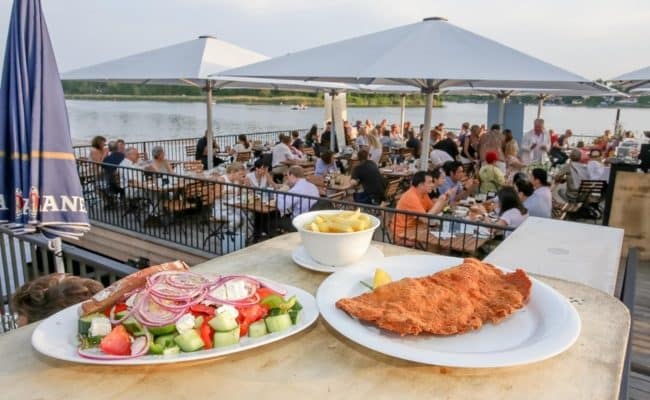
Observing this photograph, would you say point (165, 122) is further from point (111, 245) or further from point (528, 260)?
point (528, 260)

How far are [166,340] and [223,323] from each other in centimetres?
15

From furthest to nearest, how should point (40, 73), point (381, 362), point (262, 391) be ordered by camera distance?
point (40, 73)
point (381, 362)
point (262, 391)

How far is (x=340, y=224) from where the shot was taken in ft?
5.60

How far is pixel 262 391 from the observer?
3.51ft

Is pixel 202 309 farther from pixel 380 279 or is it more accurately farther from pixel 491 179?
pixel 491 179

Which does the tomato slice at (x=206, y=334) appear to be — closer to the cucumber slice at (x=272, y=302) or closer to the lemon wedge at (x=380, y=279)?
the cucumber slice at (x=272, y=302)

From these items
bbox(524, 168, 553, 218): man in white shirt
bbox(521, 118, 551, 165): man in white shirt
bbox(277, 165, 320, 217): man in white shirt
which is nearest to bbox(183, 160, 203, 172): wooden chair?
bbox(277, 165, 320, 217): man in white shirt

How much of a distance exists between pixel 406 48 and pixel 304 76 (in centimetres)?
136

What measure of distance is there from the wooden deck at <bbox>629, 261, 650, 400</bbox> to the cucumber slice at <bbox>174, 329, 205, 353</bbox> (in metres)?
1.51

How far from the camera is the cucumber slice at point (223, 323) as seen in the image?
1.22m

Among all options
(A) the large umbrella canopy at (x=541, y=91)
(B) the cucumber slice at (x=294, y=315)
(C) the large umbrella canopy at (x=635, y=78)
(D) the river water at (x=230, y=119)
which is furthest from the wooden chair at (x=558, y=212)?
(D) the river water at (x=230, y=119)

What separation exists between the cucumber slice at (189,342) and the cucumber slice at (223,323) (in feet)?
0.17

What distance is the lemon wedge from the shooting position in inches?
57.6

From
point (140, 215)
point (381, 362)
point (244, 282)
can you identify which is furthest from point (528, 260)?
→ point (140, 215)
